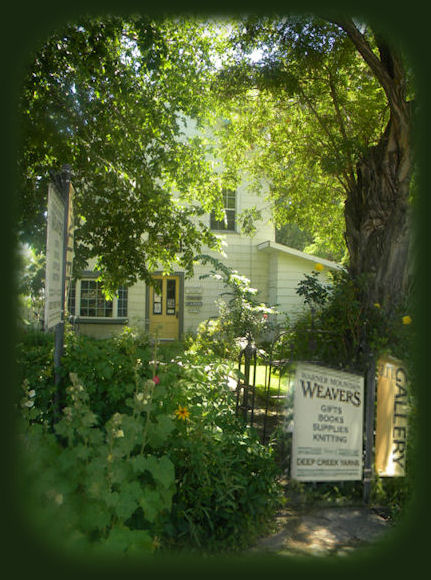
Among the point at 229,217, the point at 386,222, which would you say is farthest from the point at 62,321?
the point at 229,217

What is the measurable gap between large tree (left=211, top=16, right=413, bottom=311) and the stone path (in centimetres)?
179

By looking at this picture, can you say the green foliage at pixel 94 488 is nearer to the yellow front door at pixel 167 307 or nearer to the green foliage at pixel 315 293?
the green foliage at pixel 315 293

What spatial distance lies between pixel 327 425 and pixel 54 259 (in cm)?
246

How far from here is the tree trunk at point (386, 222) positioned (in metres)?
4.09

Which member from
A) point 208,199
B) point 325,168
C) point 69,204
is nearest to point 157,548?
point 69,204

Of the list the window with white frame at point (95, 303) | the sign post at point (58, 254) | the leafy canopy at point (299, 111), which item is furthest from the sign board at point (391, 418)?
the window with white frame at point (95, 303)

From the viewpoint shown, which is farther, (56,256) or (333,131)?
(333,131)

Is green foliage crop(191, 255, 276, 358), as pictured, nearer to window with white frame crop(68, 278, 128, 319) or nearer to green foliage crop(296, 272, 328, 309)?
window with white frame crop(68, 278, 128, 319)

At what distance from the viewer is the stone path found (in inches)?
112

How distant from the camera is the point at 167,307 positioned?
15.4m

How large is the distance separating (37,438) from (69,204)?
1.91 metres

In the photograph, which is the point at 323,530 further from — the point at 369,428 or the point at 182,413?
the point at 182,413

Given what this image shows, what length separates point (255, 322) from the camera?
35.3ft

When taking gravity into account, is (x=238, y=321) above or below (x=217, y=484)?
above
